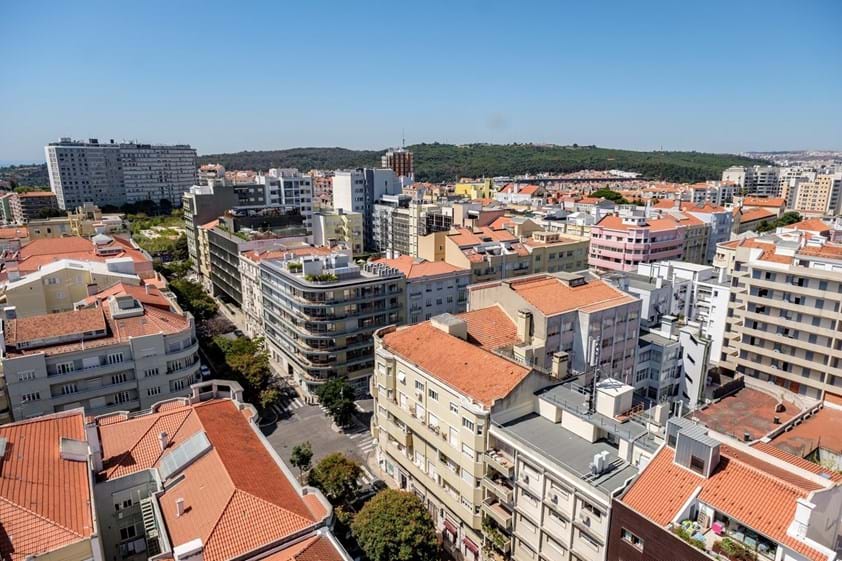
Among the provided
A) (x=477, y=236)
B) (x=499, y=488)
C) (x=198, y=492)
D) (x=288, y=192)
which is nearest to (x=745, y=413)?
(x=499, y=488)

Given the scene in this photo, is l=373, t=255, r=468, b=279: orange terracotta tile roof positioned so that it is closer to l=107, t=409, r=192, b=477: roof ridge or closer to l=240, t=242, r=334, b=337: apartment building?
l=240, t=242, r=334, b=337: apartment building

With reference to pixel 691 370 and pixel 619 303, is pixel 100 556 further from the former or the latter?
pixel 691 370

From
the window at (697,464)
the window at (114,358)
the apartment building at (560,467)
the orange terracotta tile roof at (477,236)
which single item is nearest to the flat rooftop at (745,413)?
the apartment building at (560,467)

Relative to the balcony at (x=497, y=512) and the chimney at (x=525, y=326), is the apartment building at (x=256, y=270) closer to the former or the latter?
the chimney at (x=525, y=326)

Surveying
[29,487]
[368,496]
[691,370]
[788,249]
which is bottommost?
Answer: [368,496]

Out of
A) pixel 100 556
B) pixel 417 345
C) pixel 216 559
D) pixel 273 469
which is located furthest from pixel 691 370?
pixel 100 556

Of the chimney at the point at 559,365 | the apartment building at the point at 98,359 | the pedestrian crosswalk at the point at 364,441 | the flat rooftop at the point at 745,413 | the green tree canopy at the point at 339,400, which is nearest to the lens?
the chimney at the point at 559,365

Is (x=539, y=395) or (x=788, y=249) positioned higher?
(x=788, y=249)
